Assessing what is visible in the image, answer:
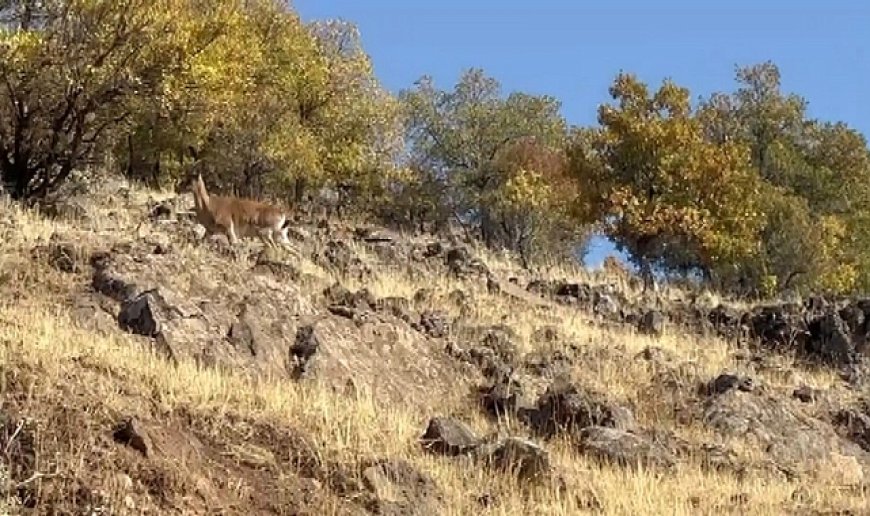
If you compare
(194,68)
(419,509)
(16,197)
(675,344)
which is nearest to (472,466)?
(419,509)

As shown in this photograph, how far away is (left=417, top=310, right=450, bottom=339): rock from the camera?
17.2 meters

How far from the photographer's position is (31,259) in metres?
15.3

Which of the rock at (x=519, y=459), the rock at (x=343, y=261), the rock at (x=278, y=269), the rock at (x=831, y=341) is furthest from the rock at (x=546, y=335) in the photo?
the rock at (x=519, y=459)

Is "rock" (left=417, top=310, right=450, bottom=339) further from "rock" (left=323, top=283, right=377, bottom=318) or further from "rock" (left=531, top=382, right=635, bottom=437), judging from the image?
"rock" (left=531, top=382, right=635, bottom=437)

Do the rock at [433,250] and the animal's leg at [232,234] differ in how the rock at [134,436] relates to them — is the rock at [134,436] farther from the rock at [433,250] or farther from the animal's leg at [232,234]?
the rock at [433,250]

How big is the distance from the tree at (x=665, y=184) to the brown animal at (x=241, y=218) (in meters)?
19.3

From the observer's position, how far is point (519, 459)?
10719mm

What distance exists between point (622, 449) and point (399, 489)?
3241mm

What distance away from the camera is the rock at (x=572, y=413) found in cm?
1362

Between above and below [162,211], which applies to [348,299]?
below

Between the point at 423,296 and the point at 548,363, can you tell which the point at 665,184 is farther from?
the point at 548,363

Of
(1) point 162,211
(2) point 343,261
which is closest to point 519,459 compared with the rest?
(2) point 343,261

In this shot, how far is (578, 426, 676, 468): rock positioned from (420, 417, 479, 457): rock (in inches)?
53.7

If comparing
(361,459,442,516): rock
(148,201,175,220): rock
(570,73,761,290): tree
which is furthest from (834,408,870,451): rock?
(570,73,761,290): tree
